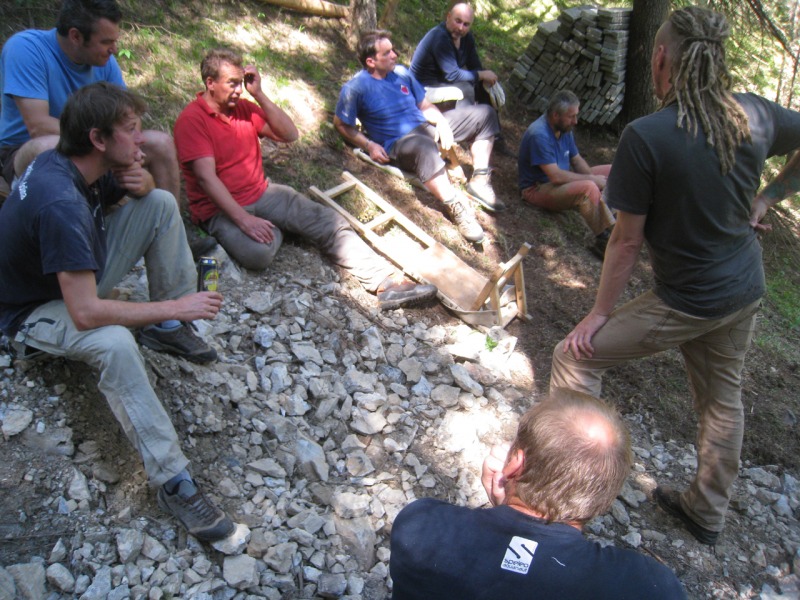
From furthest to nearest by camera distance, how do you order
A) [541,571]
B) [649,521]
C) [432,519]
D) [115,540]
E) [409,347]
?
1. [409,347]
2. [649,521]
3. [115,540]
4. [432,519]
5. [541,571]

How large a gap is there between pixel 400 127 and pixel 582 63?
301 centimetres

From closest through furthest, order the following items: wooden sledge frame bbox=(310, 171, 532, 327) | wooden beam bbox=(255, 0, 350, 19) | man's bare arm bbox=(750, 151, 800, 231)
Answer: man's bare arm bbox=(750, 151, 800, 231) → wooden sledge frame bbox=(310, 171, 532, 327) → wooden beam bbox=(255, 0, 350, 19)

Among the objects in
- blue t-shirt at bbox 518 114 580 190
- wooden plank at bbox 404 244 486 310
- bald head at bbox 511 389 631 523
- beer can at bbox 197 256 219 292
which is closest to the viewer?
bald head at bbox 511 389 631 523

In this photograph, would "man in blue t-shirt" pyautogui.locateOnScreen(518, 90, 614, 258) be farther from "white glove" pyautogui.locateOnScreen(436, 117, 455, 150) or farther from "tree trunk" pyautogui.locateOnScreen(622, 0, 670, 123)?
"tree trunk" pyautogui.locateOnScreen(622, 0, 670, 123)

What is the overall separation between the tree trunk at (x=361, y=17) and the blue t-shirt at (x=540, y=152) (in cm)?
228

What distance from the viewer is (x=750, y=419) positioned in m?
4.72

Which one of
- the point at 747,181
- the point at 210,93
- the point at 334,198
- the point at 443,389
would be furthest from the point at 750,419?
the point at 210,93

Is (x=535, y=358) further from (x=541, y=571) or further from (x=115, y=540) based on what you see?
(x=541, y=571)

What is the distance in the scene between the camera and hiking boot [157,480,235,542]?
2705 millimetres

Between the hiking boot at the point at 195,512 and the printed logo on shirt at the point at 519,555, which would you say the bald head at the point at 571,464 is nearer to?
the printed logo on shirt at the point at 519,555

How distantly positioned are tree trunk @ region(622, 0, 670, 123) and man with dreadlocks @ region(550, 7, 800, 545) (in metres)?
5.09

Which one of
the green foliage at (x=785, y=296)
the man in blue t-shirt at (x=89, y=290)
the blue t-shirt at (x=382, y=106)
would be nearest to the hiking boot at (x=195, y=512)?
the man in blue t-shirt at (x=89, y=290)

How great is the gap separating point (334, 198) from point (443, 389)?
2.17m

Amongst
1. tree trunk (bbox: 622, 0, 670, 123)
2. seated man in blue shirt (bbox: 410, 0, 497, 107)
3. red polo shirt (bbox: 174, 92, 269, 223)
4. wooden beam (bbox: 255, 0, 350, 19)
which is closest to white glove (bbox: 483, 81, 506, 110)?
seated man in blue shirt (bbox: 410, 0, 497, 107)
